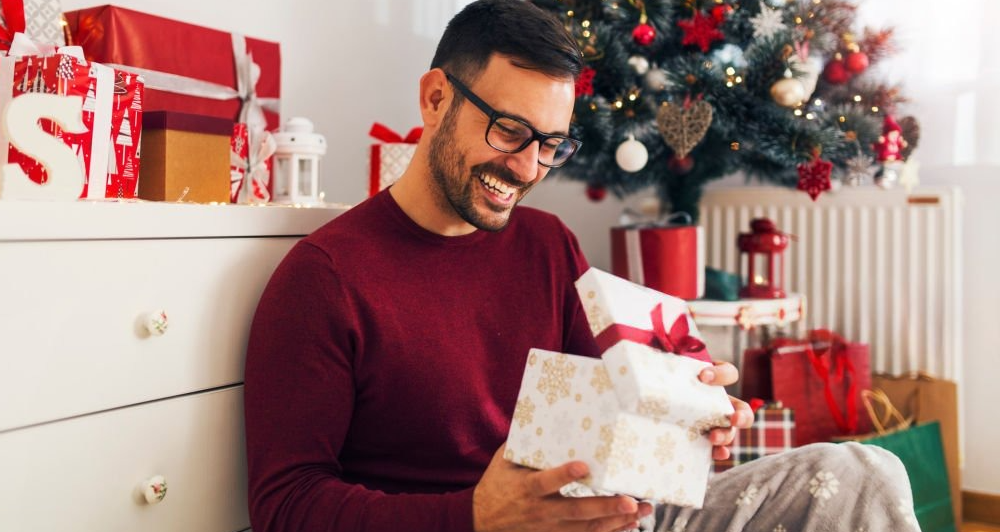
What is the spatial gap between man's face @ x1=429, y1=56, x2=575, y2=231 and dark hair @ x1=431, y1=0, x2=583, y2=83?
13 mm

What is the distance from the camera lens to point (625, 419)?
75 centimetres

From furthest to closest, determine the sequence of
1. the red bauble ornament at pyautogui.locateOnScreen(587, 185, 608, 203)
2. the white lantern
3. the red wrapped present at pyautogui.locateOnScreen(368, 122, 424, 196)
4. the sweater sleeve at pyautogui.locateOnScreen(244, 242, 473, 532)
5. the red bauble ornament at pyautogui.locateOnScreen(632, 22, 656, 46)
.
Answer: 1. the red bauble ornament at pyautogui.locateOnScreen(587, 185, 608, 203)
2. the red bauble ornament at pyautogui.locateOnScreen(632, 22, 656, 46)
3. the red wrapped present at pyautogui.locateOnScreen(368, 122, 424, 196)
4. the white lantern
5. the sweater sleeve at pyautogui.locateOnScreen(244, 242, 473, 532)

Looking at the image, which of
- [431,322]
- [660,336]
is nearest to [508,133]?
[431,322]

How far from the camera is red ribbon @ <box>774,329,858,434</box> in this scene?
77.7 inches

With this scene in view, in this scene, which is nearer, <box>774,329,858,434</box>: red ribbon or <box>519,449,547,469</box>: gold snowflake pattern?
<box>519,449,547,469</box>: gold snowflake pattern

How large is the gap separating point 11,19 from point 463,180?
1.72 feet

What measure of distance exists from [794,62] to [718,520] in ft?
3.13

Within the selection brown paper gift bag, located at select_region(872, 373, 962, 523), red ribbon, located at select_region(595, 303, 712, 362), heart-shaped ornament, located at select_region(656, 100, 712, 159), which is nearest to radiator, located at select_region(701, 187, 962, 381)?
brown paper gift bag, located at select_region(872, 373, 962, 523)

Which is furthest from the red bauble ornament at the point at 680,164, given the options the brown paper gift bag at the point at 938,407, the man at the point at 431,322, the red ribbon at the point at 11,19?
the red ribbon at the point at 11,19

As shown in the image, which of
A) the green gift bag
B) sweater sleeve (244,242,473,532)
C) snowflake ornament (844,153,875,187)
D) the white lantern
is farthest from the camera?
the green gift bag

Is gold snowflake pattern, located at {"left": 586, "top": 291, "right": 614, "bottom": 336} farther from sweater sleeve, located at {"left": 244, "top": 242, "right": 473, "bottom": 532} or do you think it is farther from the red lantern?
the red lantern

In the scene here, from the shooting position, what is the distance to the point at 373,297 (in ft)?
3.36

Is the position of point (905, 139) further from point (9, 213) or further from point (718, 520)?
point (9, 213)

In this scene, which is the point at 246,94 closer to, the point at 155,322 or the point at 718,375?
the point at 155,322
